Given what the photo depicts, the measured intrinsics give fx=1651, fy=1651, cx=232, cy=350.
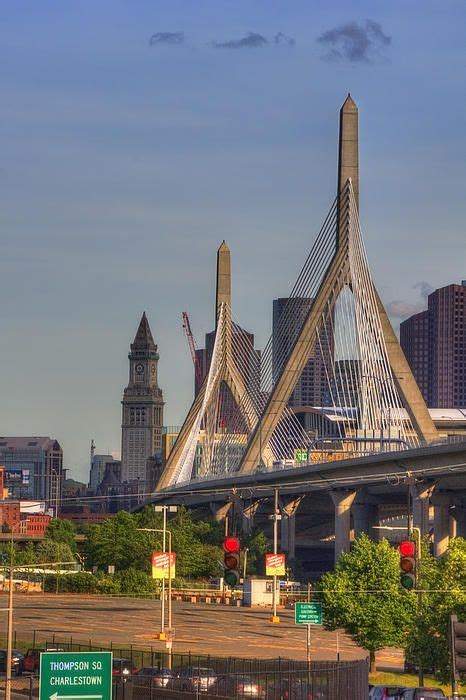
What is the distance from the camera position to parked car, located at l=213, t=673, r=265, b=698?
179 feet

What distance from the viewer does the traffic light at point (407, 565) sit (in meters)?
50.1

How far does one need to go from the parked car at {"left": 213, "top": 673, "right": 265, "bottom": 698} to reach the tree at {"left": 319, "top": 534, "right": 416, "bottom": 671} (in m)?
25.5

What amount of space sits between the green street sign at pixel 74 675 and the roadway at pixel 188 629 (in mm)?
43681

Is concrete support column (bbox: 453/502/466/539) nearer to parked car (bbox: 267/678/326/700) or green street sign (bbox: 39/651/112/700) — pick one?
parked car (bbox: 267/678/326/700)

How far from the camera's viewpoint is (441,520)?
154 metres

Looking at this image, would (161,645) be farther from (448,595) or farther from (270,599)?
(270,599)

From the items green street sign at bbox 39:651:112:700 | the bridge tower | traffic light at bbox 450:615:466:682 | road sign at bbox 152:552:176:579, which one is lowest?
green street sign at bbox 39:651:112:700

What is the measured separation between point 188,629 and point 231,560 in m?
51.6

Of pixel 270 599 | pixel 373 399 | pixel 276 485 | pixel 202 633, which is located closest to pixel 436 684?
pixel 202 633

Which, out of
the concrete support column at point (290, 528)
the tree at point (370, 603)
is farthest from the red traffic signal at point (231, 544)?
the concrete support column at point (290, 528)

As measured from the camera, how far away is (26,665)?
71062 mm

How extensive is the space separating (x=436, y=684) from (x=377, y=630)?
5.92 metres

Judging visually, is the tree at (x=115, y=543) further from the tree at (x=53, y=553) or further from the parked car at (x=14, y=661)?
the parked car at (x=14, y=661)

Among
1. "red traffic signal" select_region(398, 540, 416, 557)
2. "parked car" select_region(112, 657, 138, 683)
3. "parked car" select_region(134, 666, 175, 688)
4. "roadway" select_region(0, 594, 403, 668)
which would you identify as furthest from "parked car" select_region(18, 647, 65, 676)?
"red traffic signal" select_region(398, 540, 416, 557)
